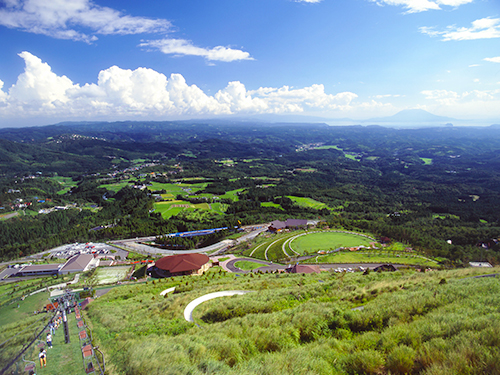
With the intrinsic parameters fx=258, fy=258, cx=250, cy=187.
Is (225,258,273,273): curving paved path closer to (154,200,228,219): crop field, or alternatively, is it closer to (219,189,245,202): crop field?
(154,200,228,219): crop field

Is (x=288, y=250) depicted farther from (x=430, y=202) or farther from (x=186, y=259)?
(x=430, y=202)

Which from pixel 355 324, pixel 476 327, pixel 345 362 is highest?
pixel 476 327

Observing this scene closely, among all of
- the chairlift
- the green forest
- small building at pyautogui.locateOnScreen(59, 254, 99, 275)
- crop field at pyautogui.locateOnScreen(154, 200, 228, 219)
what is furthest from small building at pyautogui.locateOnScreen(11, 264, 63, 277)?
crop field at pyautogui.locateOnScreen(154, 200, 228, 219)

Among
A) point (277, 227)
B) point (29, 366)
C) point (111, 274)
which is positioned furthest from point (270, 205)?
point (29, 366)

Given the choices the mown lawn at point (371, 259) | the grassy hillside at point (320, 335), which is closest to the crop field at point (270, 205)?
the mown lawn at point (371, 259)

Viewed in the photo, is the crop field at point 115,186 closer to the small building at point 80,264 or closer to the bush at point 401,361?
the small building at point 80,264

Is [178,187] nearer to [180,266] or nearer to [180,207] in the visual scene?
[180,207]

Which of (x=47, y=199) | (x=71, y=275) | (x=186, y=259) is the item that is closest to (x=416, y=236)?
(x=186, y=259)
